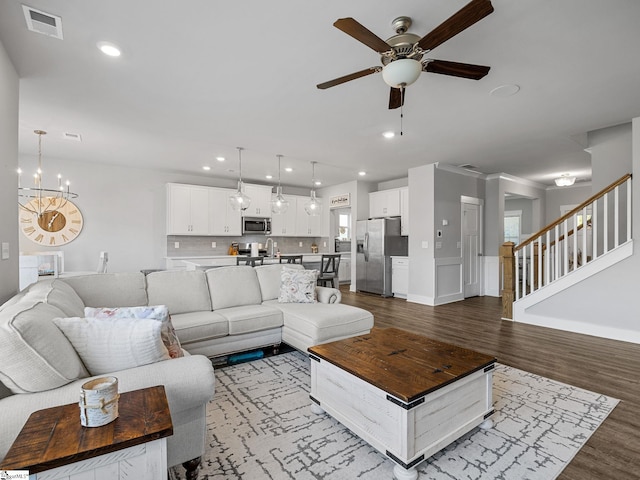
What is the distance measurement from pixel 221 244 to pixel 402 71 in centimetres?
627

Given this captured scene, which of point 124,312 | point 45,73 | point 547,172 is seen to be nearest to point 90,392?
point 124,312

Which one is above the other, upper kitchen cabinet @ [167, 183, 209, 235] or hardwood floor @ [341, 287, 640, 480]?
upper kitchen cabinet @ [167, 183, 209, 235]

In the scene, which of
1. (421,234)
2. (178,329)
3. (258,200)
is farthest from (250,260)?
(421,234)

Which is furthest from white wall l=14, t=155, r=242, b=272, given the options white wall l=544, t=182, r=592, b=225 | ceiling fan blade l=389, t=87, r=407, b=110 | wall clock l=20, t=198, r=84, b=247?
white wall l=544, t=182, r=592, b=225

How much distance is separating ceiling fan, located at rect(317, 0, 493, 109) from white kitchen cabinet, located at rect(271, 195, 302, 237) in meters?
5.74

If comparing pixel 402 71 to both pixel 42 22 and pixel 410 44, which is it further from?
pixel 42 22

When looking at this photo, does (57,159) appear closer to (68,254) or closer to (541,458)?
(68,254)

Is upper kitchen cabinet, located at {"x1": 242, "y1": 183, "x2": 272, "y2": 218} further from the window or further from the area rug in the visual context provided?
the window

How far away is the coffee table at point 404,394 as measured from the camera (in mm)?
1613

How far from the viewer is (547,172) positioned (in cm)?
661

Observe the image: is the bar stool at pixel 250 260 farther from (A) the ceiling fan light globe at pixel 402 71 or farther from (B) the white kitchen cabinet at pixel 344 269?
(A) the ceiling fan light globe at pixel 402 71

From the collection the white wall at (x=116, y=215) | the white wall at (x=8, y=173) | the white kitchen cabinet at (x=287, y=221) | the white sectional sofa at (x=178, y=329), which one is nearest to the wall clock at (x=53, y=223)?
the white wall at (x=116, y=215)

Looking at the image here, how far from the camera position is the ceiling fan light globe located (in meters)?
1.94

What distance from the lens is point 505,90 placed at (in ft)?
9.90
